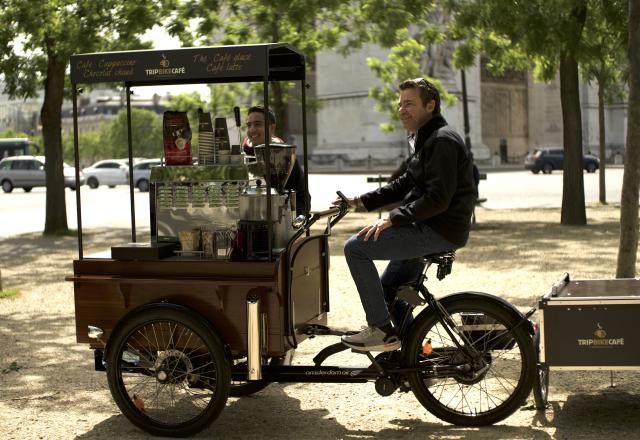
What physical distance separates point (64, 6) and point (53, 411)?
44.0 ft

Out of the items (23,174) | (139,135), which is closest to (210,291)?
(23,174)

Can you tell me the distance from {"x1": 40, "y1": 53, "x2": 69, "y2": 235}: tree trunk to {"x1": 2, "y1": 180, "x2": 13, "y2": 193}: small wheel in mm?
28726

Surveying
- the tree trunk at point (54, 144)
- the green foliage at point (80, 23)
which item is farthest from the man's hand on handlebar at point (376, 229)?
the tree trunk at point (54, 144)

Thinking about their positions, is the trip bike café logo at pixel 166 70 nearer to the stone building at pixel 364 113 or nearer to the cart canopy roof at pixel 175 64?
the cart canopy roof at pixel 175 64

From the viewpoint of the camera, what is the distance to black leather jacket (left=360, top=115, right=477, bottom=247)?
5742mm

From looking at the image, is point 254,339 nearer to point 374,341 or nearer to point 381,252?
point 374,341

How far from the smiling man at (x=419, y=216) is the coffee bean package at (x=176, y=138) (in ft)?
4.09

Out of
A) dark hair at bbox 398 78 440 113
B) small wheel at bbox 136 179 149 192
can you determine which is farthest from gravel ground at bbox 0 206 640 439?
small wheel at bbox 136 179 149 192

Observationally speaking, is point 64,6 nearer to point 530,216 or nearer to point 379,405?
point 530,216

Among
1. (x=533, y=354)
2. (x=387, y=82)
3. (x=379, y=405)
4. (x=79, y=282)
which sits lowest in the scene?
(x=379, y=405)

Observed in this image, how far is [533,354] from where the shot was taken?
19.3 ft

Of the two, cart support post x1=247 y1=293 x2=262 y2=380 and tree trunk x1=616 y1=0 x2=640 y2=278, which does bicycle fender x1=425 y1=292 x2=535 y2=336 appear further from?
tree trunk x1=616 y1=0 x2=640 y2=278

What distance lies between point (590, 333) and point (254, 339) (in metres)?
1.86

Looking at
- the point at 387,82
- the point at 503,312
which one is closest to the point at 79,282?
the point at 503,312
